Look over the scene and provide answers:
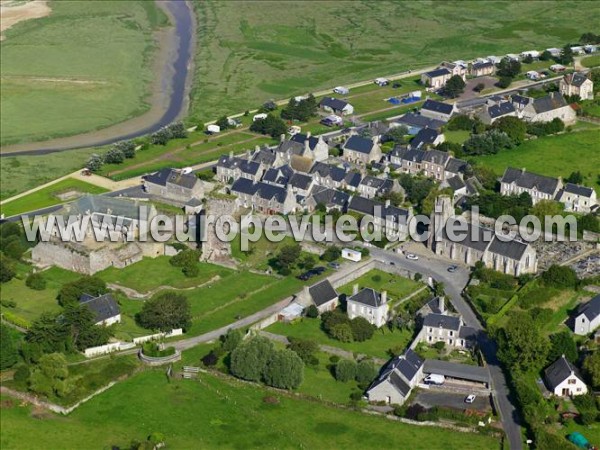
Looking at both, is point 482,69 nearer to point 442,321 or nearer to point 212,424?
point 442,321

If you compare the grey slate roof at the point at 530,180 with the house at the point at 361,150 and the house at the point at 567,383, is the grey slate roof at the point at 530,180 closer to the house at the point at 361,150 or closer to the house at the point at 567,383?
the house at the point at 361,150

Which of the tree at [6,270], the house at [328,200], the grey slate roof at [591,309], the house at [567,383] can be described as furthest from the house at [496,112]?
the tree at [6,270]

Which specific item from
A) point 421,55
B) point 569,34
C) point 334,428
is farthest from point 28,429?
point 569,34

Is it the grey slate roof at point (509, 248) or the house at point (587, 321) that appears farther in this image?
the grey slate roof at point (509, 248)

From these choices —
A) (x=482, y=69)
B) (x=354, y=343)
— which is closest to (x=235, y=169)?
(x=354, y=343)

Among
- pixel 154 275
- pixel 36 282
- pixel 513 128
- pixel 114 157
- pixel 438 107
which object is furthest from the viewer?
pixel 438 107

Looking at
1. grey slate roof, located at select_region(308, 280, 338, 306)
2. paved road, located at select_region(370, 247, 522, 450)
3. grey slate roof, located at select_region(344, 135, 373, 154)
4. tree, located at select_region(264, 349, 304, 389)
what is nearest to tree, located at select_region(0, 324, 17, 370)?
tree, located at select_region(264, 349, 304, 389)

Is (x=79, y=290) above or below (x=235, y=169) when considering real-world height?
below
